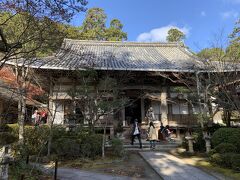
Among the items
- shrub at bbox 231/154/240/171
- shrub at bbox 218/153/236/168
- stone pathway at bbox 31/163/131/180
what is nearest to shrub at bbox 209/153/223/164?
shrub at bbox 218/153/236/168

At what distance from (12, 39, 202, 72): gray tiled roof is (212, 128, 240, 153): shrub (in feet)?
17.3

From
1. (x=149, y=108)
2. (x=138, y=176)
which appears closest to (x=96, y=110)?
(x=138, y=176)

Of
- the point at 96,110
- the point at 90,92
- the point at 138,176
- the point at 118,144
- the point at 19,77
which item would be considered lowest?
the point at 138,176

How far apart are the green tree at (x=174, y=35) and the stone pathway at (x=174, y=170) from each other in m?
30.3

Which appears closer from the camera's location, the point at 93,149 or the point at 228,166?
the point at 228,166

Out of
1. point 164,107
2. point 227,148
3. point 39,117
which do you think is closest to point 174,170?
point 227,148

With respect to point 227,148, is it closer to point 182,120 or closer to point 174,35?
point 182,120

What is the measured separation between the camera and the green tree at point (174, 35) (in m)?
37.7

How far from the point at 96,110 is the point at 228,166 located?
19.2 ft

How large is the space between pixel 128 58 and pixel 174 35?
22445mm

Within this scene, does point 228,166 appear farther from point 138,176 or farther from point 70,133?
point 70,133

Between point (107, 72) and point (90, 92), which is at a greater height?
point (107, 72)

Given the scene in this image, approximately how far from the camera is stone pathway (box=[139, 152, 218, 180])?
738 centimetres

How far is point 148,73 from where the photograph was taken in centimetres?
1598
